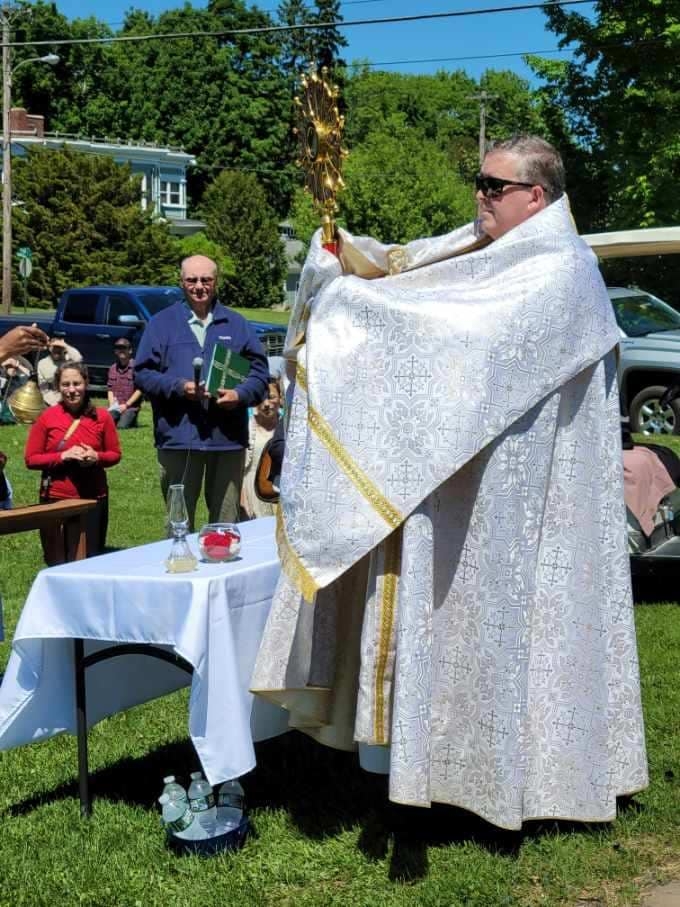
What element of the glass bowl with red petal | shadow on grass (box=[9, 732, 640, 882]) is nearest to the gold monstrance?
the glass bowl with red petal

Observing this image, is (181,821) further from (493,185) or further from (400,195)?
(400,195)

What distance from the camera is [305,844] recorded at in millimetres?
4266

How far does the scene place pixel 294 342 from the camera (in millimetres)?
4172

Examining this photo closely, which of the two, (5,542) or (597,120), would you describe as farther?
(597,120)

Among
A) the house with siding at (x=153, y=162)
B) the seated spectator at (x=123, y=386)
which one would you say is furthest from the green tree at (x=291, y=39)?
the seated spectator at (x=123, y=386)

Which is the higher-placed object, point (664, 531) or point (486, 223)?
point (486, 223)

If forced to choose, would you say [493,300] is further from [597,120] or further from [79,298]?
[597,120]

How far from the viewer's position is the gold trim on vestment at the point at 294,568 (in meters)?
3.89

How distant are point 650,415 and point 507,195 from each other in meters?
12.6

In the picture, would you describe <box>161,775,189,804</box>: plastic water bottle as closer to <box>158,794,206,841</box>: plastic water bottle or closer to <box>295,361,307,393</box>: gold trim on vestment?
<box>158,794,206,841</box>: plastic water bottle

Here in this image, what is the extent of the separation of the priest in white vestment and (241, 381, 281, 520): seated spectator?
16.9 feet

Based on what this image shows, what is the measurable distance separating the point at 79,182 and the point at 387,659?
48057 mm

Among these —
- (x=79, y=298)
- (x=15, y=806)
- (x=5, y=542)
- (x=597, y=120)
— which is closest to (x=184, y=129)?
(x=597, y=120)

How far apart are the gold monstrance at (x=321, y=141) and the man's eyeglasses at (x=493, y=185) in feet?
1.56
